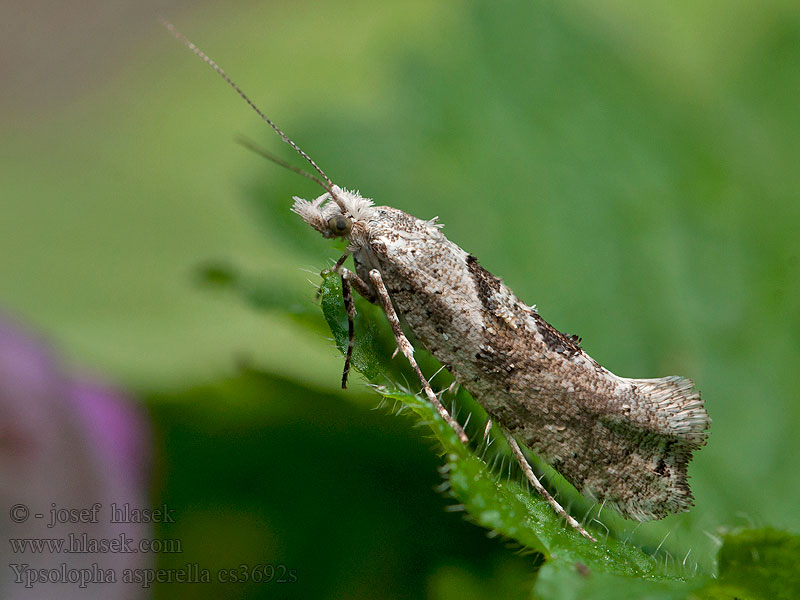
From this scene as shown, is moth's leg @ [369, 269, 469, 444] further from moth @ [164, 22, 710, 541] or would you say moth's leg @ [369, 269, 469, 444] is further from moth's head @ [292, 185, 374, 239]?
moth's head @ [292, 185, 374, 239]

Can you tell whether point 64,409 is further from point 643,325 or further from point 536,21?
point 536,21

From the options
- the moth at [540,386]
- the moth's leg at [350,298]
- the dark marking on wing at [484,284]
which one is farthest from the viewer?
the dark marking on wing at [484,284]

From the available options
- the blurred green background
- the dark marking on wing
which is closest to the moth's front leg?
the blurred green background

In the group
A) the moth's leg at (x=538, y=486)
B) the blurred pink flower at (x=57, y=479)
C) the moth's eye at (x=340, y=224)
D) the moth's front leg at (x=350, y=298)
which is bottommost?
the blurred pink flower at (x=57, y=479)

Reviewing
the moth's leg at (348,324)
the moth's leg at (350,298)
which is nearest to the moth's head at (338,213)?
the moth's leg at (350,298)

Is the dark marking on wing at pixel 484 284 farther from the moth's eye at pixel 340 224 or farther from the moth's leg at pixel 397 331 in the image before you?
the moth's eye at pixel 340 224

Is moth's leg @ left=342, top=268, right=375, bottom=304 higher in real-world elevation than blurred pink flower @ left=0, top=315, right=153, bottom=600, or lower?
higher

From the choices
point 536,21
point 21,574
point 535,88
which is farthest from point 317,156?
point 21,574
